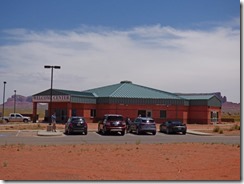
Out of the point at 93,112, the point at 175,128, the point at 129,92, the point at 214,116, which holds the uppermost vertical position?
the point at 129,92

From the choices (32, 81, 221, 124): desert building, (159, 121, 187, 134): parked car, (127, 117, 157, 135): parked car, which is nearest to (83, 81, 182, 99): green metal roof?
(32, 81, 221, 124): desert building

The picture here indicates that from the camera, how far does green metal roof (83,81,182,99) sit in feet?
197

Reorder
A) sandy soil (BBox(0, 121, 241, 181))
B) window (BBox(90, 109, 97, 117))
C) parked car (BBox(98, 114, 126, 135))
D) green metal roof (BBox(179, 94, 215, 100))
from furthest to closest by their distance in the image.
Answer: green metal roof (BBox(179, 94, 215, 100)) → window (BBox(90, 109, 97, 117)) → parked car (BBox(98, 114, 126, 135)) → sandy soil (BBox(0, 121, 241, 181))

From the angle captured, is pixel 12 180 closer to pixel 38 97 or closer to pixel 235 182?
pixel 235 182

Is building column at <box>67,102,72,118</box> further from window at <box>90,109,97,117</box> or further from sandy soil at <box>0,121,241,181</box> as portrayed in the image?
sandy soil at <box>0,121,241,181</box>

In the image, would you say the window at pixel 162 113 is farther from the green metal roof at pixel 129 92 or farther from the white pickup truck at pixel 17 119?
the white pickup truck at pixel 17 119

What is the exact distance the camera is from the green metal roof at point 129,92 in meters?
60.0

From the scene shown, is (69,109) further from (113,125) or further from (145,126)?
(113,125)

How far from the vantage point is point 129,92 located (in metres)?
61.6

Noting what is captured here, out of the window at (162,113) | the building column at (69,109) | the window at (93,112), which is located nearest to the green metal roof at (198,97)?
the window at (162,113)

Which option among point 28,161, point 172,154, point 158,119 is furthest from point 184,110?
point 28,161

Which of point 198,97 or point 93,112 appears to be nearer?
point 93,112

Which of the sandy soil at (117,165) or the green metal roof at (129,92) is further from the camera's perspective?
the green metal roof at (129,92)

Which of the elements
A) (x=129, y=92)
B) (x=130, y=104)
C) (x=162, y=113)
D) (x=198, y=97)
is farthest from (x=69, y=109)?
(x=198, y=97)
